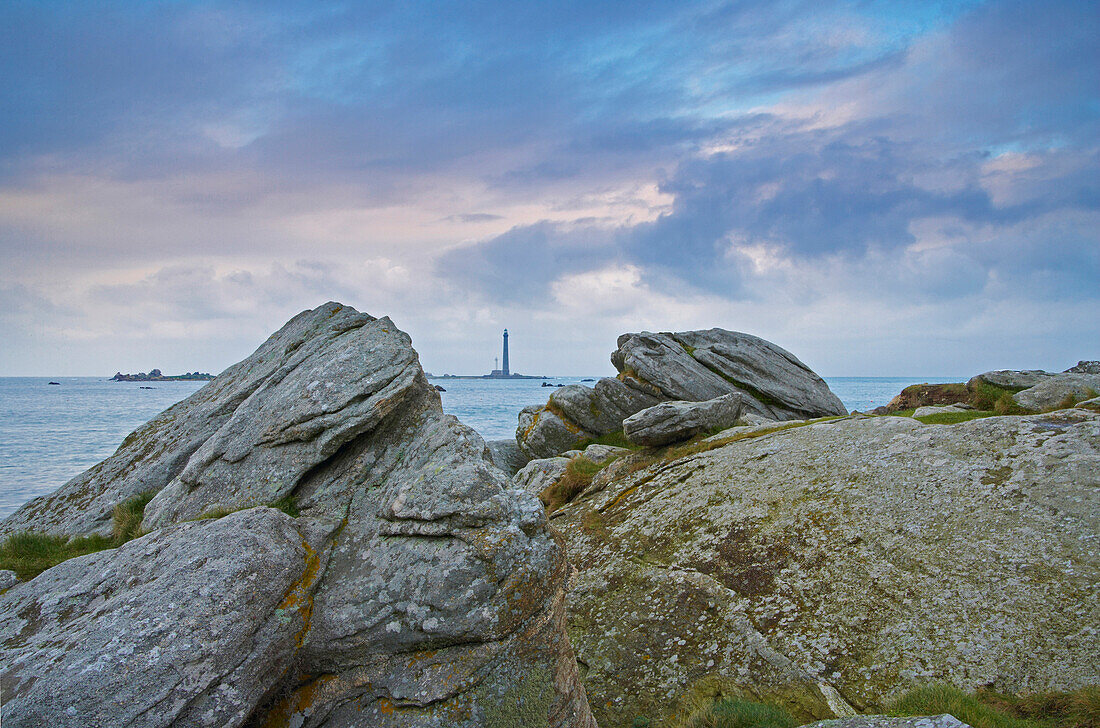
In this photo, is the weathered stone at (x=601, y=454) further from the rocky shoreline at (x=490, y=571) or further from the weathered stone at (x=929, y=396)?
the weathered stone at (x=929, y=396)

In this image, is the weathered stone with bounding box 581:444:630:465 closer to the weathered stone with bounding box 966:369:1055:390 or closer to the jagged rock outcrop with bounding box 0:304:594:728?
the jagged rock outcrop with bounding box 0:304:594:728

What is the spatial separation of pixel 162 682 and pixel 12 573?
191 inches

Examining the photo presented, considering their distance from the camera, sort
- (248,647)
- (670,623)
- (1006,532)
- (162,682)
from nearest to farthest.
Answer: (162,682)
(248,647)
(1006,532)
(670,623)

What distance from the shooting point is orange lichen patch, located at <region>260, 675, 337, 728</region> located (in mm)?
6375

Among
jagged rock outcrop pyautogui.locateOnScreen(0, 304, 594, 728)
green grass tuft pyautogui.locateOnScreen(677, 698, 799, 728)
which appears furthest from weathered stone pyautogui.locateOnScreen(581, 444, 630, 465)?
jagged rock outcrop pyautogui.locateOnScreen(0, 304, 594, 728)

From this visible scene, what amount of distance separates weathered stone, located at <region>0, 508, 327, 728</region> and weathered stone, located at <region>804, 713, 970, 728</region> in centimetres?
634

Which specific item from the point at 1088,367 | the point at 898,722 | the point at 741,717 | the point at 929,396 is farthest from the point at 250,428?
the point at 1088,367

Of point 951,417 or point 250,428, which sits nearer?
point 250,428

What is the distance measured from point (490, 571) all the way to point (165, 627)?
3373 millimetres

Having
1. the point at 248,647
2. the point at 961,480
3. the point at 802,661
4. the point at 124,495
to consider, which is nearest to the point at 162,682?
the point at 248,647

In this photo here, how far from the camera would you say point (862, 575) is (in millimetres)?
10383

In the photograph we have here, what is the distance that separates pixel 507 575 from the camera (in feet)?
23.2

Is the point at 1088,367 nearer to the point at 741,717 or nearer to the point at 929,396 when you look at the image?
the point at 929,396

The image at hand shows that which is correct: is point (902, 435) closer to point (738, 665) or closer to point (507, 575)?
point (738, 665)
